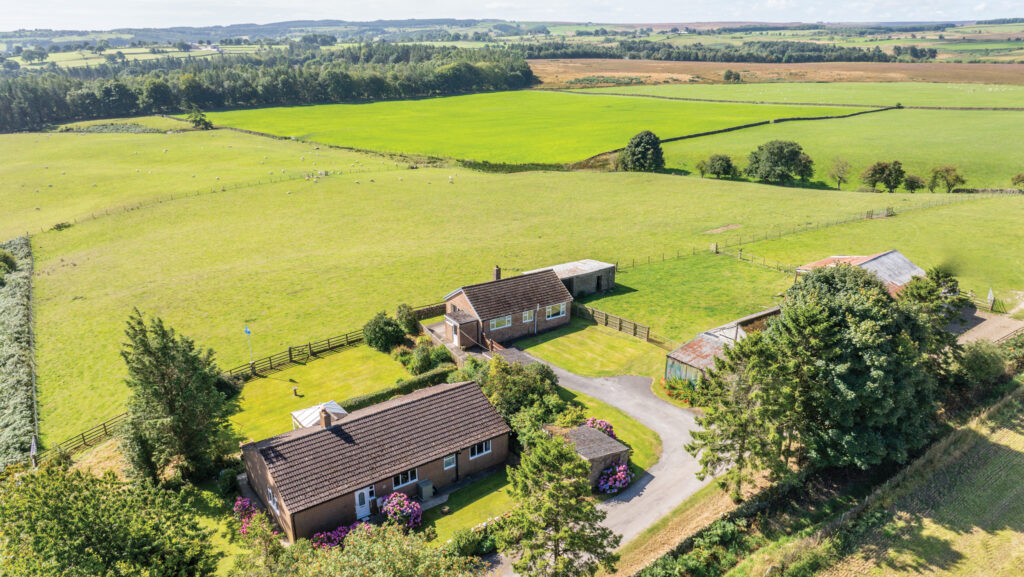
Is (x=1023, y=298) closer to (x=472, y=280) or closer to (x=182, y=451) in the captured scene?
(x=472, y=280)

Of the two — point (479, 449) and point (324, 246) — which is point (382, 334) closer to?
point (479, 449)

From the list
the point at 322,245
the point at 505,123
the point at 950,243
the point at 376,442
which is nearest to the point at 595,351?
the point at 376,442

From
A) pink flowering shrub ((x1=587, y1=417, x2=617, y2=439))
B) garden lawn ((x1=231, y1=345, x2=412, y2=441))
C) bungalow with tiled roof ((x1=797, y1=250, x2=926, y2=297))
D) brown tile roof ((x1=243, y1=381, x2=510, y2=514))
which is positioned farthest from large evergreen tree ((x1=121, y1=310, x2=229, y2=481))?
bungalow with tiled roof ((x1=797, y1=250, x2=926, y2=297))

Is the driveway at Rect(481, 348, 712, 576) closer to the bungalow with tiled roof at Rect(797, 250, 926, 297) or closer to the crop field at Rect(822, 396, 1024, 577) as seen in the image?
the crop field at Rect(822, 396, 1024, 577)

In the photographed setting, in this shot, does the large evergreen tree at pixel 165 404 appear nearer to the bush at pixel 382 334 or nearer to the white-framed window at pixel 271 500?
the white-framed window at pixel 271 500

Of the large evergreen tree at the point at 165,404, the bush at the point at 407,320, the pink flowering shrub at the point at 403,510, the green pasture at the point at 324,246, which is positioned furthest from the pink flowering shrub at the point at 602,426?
the large evergreen tree at the point at 165,404

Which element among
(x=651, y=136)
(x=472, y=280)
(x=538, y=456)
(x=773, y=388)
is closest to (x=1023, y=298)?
(x=773, y=388)
